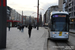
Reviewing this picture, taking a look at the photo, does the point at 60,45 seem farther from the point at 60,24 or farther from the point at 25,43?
the point at 25,43

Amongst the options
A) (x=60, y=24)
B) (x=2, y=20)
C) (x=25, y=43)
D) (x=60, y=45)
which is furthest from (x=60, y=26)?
(x=2, y=20)

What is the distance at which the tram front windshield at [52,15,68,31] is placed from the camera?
1259 cm

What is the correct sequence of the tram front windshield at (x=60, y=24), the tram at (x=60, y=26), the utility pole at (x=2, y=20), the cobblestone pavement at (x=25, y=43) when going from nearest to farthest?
the utility pole at (x=2, y=20) < the cobblestone pavement at (x=25, y=43) < the tram at (x=60, y=26) < the tram front windshield at (x=60, y=24)

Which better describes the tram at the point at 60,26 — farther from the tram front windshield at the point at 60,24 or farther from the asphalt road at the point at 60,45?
the asphalt road at the point at 60,45

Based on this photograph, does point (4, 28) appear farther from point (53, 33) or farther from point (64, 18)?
point (64, 18)

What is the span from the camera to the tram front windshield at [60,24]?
41.3 ft

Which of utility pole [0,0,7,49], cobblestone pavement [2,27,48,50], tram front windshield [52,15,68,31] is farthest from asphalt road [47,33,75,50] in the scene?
utility pole [0,0,7,49]

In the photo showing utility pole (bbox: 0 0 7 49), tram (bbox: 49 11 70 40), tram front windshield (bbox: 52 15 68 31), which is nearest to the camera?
utility pole (bbox: 0 0 7 49)

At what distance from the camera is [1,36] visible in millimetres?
7891

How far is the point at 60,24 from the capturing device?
41.5 feet

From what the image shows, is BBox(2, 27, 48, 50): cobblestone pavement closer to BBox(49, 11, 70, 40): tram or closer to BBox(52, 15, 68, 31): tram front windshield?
BBox(49, 11, 70, 40): tram

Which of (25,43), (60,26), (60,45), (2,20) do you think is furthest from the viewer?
(60,26)

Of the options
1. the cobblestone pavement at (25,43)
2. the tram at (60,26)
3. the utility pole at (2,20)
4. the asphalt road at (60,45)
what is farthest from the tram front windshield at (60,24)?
the utility pole at (2,20)

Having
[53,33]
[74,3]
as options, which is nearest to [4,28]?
[53,33]
